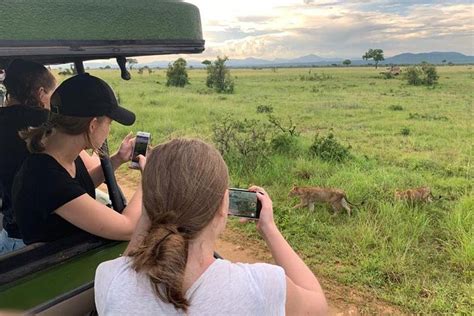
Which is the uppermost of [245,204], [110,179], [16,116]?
[16,116]

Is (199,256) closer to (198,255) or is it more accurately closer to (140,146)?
(198,255)

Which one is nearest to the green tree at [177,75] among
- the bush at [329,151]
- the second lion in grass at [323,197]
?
the bush at [329,151]

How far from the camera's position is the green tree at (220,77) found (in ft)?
69.8

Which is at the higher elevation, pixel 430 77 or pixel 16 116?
pixel 16 116

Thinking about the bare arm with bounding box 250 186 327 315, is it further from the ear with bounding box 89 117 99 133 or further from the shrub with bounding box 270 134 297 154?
the shrub with bounding box 270 134 297 154

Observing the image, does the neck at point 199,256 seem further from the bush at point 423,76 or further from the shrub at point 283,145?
the bush at point 423,76

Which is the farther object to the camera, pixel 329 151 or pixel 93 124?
pixel 329 151

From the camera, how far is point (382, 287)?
3625 mm

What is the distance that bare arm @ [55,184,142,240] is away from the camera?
5.46 feet

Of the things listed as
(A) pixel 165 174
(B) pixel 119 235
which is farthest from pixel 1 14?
(B) pixel 119 235

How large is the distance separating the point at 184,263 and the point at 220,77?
69.4ft

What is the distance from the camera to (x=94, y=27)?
1085 millimetres

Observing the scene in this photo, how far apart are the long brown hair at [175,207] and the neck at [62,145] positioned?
78 cm

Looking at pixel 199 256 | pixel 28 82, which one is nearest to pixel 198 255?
pixel 199 256
